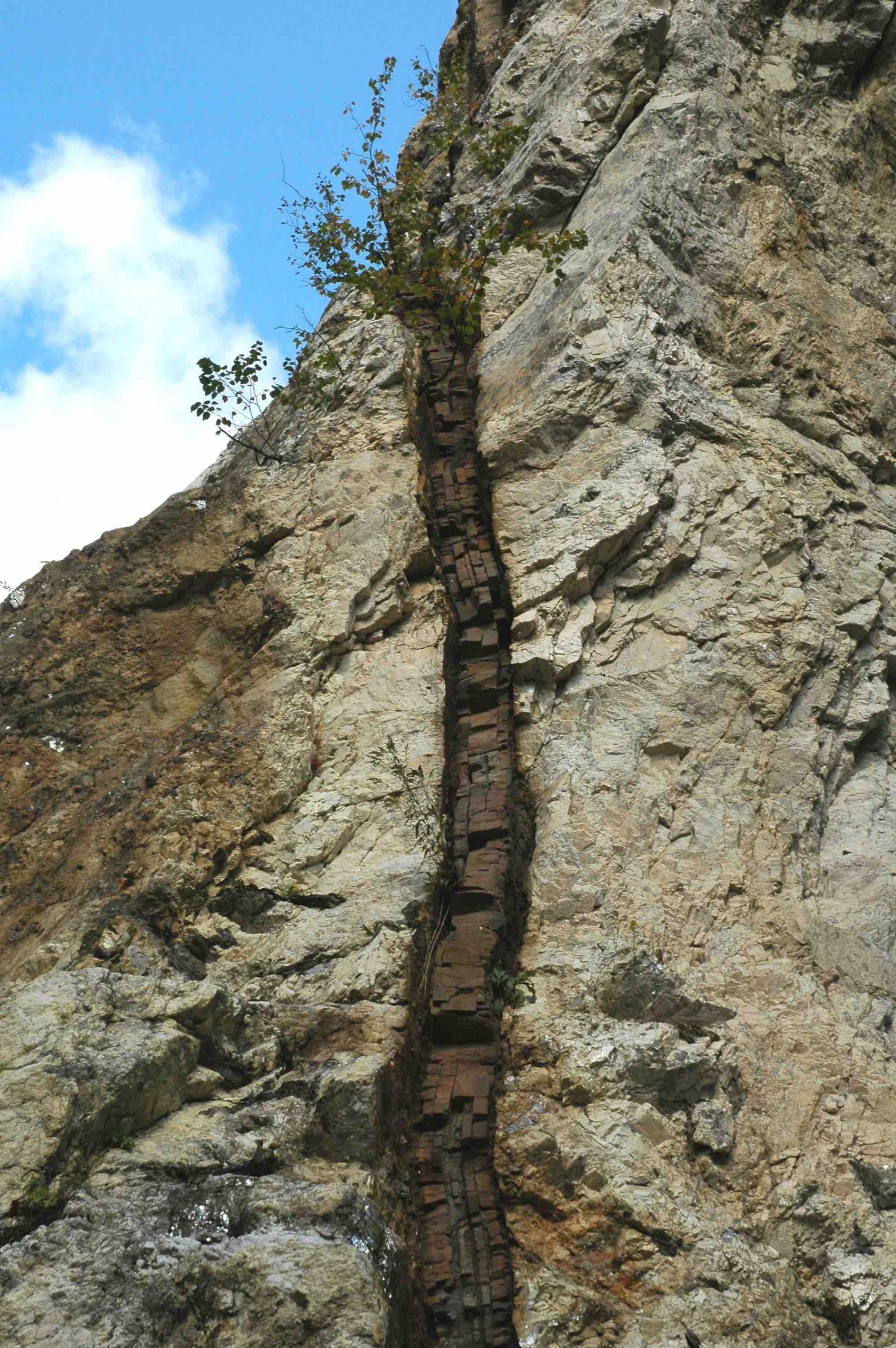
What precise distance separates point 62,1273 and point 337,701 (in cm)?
427

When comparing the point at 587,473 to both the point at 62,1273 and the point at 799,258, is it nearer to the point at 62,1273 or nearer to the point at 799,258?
the point at 799,258

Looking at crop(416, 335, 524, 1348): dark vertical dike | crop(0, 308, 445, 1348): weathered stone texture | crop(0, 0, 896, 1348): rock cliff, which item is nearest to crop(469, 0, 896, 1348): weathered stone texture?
crop(0, 0, 896, 1348): rock cliff

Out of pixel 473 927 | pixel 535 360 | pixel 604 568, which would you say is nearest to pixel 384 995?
pixel 473 927

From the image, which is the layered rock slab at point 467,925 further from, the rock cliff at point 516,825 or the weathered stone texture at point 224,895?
the weathered stone texture at point 224,895

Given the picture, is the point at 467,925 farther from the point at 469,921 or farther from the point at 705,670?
the point at 705,670

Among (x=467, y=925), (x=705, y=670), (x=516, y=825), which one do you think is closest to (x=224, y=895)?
(x=467, y=925)

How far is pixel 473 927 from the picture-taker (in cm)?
730

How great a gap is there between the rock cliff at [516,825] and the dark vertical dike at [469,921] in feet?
0.09

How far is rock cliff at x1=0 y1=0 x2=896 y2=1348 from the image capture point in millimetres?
5742

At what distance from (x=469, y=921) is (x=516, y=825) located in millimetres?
810

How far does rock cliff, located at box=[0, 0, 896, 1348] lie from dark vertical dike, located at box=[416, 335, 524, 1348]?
1.1 inches

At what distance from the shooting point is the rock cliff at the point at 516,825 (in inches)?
226

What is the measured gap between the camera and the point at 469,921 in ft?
24.2

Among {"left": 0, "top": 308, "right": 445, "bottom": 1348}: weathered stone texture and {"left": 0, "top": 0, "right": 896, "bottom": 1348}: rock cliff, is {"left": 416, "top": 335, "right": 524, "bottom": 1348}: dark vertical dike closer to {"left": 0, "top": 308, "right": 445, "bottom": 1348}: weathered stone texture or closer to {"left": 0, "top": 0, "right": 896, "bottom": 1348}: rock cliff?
{"left": 0, "top": 0, "right": 896, "bottom": 1348}: rock cliff
